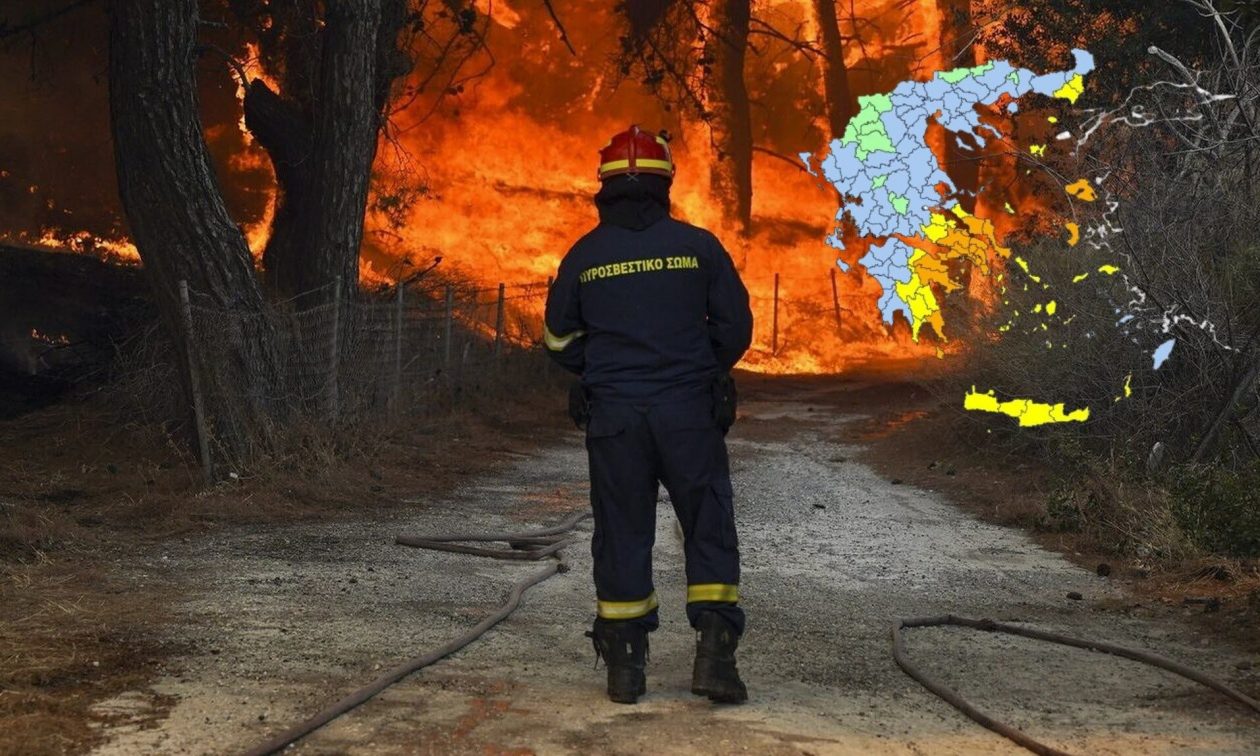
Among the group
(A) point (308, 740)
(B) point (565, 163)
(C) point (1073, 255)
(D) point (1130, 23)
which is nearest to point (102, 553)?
(A) point (308, 740)

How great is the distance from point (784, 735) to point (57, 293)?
1705 cm

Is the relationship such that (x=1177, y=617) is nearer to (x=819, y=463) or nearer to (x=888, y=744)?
(x=888, y=744)

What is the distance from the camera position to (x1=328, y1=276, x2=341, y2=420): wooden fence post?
514 inches

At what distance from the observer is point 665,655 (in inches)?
258

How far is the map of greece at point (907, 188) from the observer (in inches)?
1210

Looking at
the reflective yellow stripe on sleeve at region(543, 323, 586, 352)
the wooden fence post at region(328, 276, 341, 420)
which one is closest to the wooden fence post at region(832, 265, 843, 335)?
the wooden fence post at region(328, 276, 341, 420)

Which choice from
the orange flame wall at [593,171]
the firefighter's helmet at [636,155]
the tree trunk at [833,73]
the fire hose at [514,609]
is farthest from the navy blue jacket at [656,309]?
the tree trunk at [833,73]

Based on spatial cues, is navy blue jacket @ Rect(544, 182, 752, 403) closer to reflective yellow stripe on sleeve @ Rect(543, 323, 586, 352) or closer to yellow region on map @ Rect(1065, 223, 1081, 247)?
reflective yellow stripe on sleeve @ Rect(543, 323, 586, 352)

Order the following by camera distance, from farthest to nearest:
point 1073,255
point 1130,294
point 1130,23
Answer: point 1130,23
point 1073,255
point 1130,294

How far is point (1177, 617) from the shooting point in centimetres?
780

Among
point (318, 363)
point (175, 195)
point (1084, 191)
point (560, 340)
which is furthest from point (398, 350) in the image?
point (560, 340)

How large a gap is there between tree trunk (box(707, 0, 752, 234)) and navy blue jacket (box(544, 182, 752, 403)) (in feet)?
85.2

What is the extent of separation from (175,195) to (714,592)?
24.5 feet

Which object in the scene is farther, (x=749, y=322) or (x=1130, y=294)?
(x=1130, y=294)
